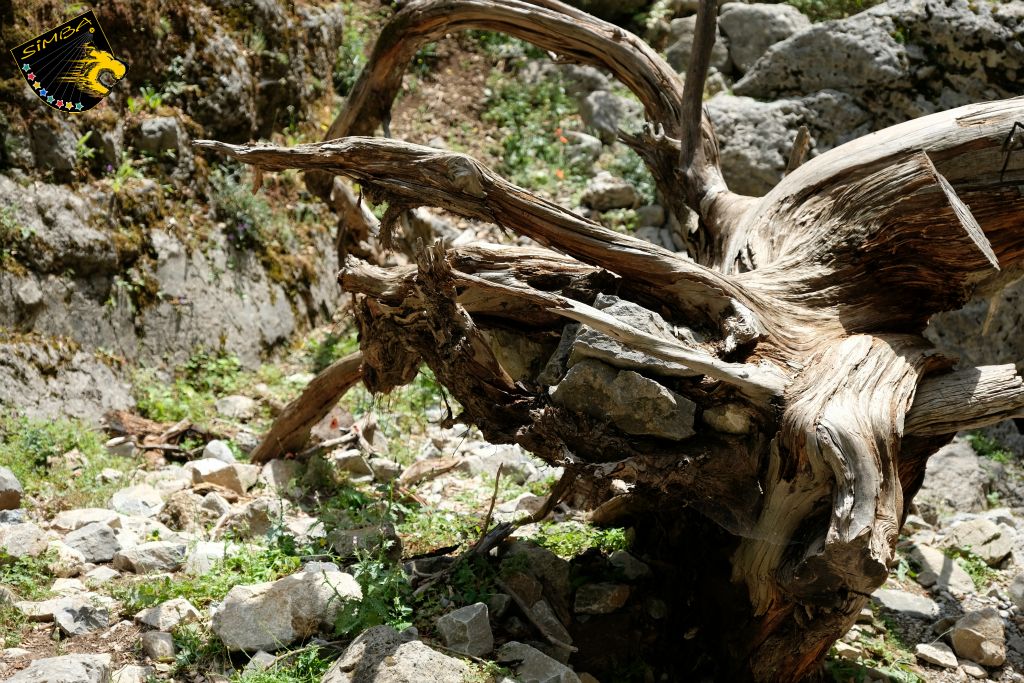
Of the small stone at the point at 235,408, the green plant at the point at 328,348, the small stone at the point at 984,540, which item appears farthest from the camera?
the green plant at the point at 328,348

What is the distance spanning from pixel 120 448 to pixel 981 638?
17.9 ft

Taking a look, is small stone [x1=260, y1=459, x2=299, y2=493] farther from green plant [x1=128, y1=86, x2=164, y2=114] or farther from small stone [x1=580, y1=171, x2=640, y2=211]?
small stone [x1=580, y1=171, x2=640, y2=211]

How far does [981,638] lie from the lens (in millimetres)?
4863

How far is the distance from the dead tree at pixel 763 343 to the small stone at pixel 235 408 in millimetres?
2322

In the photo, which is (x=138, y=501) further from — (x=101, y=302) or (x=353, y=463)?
(x=101, y=302)

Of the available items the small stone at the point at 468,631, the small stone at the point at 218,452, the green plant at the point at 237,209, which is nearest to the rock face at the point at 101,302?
the green plant at the point at 237,209

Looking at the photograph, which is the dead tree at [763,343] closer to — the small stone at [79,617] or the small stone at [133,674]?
the small stone at [133,674]

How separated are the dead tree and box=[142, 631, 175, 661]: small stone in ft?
5.87

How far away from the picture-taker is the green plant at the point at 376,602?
13.6ft

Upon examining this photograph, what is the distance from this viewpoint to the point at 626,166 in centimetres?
946

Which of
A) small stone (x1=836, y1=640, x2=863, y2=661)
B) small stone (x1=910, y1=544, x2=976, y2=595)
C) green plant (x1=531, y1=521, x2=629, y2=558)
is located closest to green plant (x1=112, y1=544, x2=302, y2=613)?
green plant (x1=531, y1=521, x2=629, y2=558)

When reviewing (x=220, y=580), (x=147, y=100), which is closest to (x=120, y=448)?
(x=220, y=580)

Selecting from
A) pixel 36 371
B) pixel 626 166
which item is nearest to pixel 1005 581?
pixel 626 166

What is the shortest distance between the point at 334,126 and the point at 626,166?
3.51 meters
